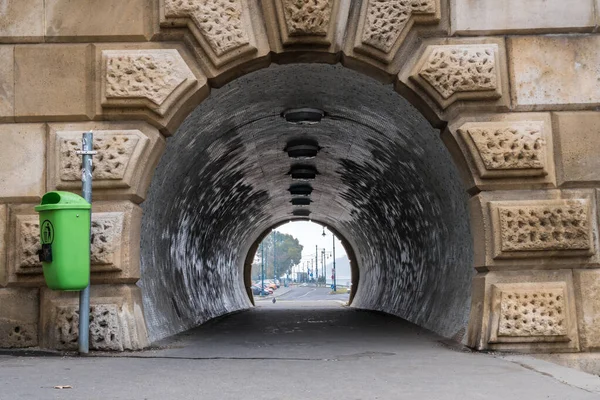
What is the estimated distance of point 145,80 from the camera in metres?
6.72

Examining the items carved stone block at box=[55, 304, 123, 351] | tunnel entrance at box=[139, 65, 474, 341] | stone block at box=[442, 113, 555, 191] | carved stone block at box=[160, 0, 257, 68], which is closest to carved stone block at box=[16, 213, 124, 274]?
carved stone block at box=[55, 304, 123, 351]

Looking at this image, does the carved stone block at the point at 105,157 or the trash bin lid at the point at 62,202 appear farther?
the carved stone block at the point at 105,157

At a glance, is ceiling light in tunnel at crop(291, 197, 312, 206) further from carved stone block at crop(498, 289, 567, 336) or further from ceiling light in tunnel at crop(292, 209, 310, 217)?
carved stone block at crop(498, 289, 567, 336)

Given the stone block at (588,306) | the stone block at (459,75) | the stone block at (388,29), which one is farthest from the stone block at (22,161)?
the stone block at (588,306)

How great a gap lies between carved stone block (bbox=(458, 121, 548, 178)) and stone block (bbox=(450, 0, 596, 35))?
0.90 meters

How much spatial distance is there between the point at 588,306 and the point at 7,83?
5522 millimetres

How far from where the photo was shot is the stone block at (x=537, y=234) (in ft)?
21.5

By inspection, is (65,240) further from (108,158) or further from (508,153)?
(508,153)

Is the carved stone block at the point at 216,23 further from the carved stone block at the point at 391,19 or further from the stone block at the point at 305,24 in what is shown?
the carved stone block at the point at 391,19

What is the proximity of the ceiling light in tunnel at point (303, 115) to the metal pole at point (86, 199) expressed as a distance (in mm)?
3238

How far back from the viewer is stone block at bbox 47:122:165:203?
662 cm

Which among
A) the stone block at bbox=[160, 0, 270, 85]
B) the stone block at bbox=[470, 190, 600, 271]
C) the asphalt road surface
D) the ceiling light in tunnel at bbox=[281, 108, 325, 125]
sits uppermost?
the stone block at bbox=[160, 0, 270, 85]

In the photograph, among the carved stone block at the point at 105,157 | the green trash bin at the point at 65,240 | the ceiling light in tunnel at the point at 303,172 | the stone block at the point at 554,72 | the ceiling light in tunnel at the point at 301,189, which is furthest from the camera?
the ceiling light in tunnel at the point at 301,189

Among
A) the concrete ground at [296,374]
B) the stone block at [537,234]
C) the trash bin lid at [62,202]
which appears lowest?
the concrete ground at [296,374]
